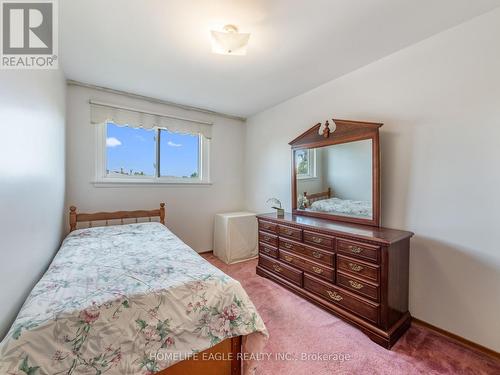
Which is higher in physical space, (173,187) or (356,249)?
(173,187)

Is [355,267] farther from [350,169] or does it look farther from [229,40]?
[229,40]

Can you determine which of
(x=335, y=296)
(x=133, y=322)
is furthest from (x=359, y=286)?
(x=133, y=322)

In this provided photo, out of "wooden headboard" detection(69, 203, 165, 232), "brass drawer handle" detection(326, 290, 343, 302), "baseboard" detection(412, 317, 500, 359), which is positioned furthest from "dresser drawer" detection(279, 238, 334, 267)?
"wooden headboard" detection(69, 203, 165, 232)

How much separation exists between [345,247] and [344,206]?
597mm

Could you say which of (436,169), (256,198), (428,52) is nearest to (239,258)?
(256,198)

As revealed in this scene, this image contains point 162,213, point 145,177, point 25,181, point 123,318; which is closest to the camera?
point 123,318

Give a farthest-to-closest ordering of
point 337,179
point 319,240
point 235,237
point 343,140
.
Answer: point 235,237
point 337,179
point 343,140
point 319,240

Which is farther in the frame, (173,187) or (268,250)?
(173,187)

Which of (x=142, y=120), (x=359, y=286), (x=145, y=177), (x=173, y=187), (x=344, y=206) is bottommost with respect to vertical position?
(x=359, y=286)

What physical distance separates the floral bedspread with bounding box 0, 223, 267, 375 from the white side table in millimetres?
1751

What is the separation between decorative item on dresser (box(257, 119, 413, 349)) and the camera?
1688 mm

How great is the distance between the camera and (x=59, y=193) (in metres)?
2.25

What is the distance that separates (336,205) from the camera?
2.44 m

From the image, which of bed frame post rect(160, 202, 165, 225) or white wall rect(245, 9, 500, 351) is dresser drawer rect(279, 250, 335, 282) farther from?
bed frame post rect(160, 202, 165, 225)
